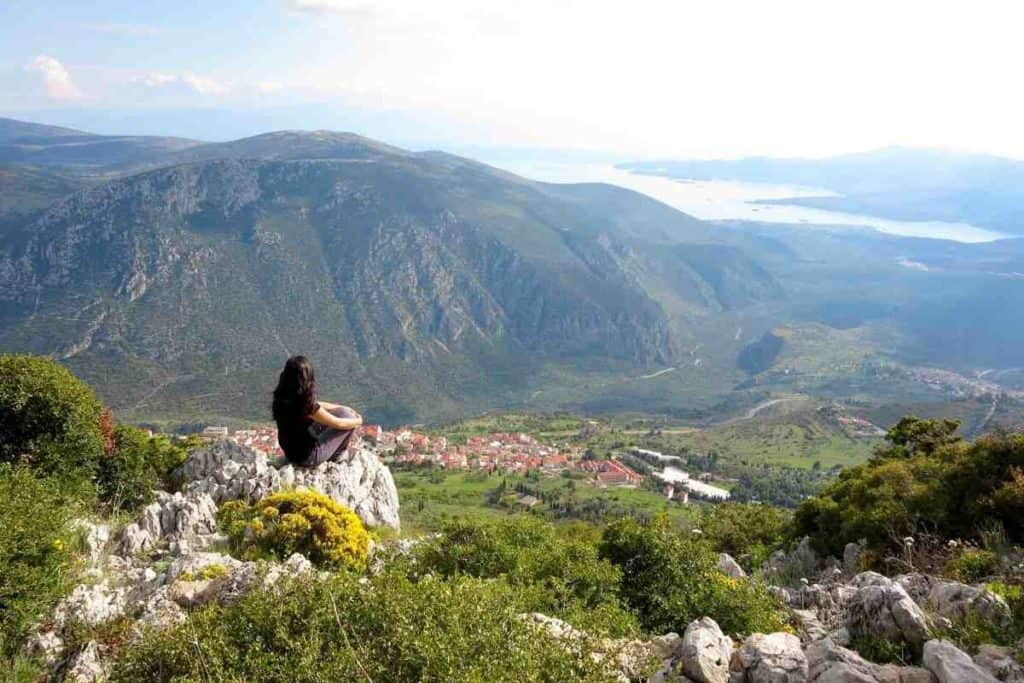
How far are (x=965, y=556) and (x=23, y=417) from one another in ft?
58.3

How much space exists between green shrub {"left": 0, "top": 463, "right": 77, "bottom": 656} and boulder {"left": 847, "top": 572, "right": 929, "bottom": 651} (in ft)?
31.9

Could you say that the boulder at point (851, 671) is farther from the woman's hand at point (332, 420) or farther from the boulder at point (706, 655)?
the woman's hand at point (332, 420)

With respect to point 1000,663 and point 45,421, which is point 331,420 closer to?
point 45,421

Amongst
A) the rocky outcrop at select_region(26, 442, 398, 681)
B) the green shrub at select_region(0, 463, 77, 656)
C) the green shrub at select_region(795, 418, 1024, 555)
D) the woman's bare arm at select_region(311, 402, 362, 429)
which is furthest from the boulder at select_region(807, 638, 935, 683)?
the woman's bare arm at select_region(311, 402, 362, 429)

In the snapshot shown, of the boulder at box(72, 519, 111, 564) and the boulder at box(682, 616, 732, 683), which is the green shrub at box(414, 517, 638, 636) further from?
the boulder at box(72, 519, 111, 564)

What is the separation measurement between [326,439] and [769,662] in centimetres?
1028

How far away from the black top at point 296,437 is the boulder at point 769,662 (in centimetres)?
921

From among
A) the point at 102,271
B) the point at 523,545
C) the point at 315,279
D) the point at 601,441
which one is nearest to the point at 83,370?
the point at 102,271

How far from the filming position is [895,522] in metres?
13.9

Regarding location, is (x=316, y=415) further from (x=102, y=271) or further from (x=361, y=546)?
(x=102, y=271)

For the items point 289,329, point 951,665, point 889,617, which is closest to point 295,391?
point 889,617

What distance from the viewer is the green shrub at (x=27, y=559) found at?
7340 millimetres

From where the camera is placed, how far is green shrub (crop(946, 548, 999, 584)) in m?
9.44

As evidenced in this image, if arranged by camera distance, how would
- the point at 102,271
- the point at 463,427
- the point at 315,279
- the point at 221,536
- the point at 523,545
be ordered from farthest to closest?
1. the point at 315,279
2. the point at 102,271
3. the point at 463,427
4. the point at 221,536
5. the point at 523,545
